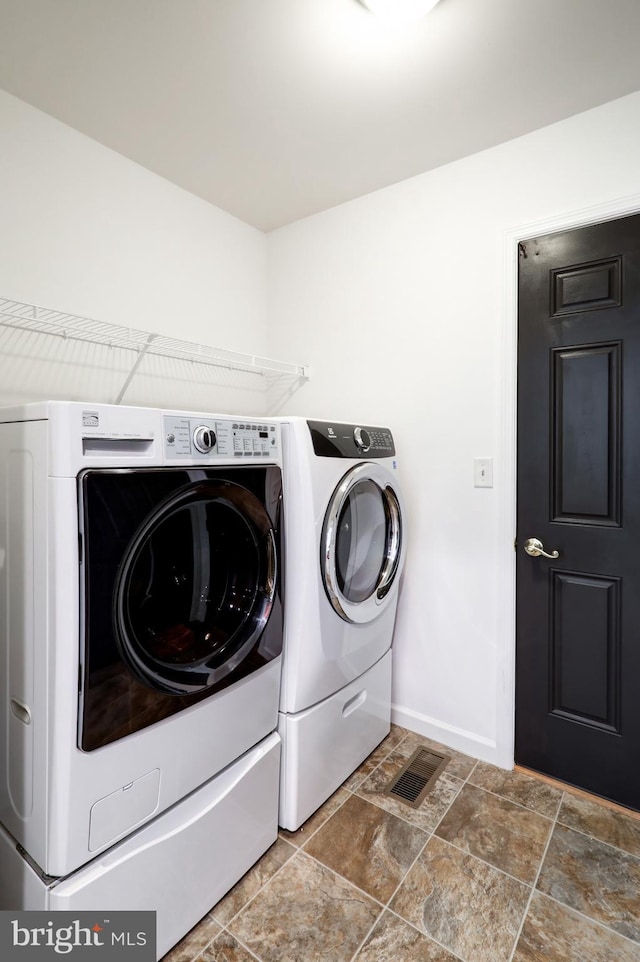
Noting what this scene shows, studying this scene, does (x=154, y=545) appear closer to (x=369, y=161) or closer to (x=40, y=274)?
(x=40, y=274)

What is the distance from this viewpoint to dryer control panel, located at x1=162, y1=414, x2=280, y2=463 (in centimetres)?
118

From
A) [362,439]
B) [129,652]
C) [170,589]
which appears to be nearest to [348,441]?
[362,439]

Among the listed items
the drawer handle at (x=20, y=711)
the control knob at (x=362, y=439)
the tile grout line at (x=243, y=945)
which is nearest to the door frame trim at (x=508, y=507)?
the control knob at (x=362, y=439)

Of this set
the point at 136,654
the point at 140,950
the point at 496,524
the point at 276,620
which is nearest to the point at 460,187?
the point at 496,524

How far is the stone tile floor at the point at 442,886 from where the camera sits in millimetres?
1261

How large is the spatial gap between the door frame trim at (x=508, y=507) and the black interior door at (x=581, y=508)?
27mm

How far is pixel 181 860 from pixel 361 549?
1.07 meters

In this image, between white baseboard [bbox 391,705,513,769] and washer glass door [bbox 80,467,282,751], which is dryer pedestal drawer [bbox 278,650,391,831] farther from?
washer glass door [bbox 80,467,282,751]

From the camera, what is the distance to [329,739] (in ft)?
5.71

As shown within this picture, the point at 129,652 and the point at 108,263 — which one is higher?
the point at 108,263

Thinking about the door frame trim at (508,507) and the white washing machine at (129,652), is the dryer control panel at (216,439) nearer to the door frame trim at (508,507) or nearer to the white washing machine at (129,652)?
the white washing machine at (129,652)

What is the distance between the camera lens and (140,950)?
1.16 metres

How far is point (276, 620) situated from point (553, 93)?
77.6 inches

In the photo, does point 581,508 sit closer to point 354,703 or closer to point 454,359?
point 454,359
